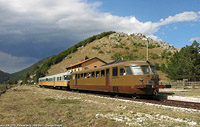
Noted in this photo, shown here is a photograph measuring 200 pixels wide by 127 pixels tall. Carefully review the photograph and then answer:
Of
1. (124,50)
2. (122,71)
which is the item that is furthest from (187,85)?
(124,50)

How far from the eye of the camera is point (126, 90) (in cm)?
1520

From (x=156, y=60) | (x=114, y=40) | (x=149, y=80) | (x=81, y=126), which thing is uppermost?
(x=114, y=40)

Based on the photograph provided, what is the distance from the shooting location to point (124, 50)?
303ft

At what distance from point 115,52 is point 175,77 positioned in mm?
55294

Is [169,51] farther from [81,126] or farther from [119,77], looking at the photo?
[81,126]

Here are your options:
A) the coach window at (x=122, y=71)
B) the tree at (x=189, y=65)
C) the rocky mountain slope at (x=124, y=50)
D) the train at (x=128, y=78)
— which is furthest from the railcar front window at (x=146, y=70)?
the rocky mountain slope at (x=124, y=50)

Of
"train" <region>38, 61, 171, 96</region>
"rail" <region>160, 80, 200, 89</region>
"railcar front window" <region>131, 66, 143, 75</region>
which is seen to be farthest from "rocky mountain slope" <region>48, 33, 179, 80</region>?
"railcar front window" <region>131, 66, 143, 75</region>

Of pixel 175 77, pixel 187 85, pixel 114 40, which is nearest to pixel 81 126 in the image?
pixel 187 85

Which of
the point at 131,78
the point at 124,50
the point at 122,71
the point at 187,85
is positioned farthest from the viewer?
the point at 124,50

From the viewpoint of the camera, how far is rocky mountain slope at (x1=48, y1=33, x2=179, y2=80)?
80.8m

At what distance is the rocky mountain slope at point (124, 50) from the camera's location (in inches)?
3179

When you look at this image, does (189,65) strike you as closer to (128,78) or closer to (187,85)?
(187,85)

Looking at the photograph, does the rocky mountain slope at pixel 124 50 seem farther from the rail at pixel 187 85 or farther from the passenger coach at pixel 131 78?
the passenger coach at pixel 131 78

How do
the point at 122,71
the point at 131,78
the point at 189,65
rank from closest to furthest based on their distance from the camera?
the point at 131,78, the point at 122,71, the point at 189,65
